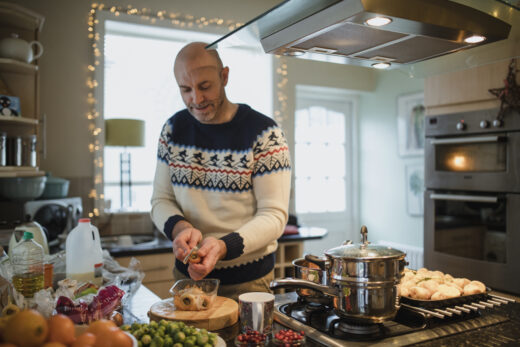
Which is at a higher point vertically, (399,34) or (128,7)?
(128,7)

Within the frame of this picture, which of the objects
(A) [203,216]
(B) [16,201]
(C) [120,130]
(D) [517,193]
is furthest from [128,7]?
(D) [517,193]

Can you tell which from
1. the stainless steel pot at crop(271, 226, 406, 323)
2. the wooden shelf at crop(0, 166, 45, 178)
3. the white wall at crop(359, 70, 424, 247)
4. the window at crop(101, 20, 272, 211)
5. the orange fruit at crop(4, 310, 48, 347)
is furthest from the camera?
the white wall at crop(359, 70, 424, 247)

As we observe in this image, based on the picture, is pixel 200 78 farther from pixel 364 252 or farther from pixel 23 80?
pixel 23 80

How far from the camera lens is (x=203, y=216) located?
157cm

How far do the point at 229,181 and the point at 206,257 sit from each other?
0.33 m

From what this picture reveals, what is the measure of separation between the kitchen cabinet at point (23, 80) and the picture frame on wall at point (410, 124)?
3041 millimetres

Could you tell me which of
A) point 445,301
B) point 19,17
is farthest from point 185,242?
point 19,17

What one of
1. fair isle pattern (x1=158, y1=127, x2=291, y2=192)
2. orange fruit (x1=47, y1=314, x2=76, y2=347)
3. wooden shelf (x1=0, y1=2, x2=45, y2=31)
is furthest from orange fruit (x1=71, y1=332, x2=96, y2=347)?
wooden shelf (x1=0, y1=2, x2=45, y2=31)

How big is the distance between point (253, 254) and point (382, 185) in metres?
3.20

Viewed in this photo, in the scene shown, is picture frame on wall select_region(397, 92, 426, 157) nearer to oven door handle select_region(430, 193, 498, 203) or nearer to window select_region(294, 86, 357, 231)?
window select_region(294, 86, 357, 231)

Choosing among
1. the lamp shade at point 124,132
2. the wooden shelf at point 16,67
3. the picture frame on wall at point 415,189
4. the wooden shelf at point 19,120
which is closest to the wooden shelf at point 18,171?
the wooden shelf at point 19,120

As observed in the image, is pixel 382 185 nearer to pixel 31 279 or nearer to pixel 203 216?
pixel 203 216

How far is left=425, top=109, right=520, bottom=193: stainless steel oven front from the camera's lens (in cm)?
260

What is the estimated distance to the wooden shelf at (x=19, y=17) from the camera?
94.7 inches
